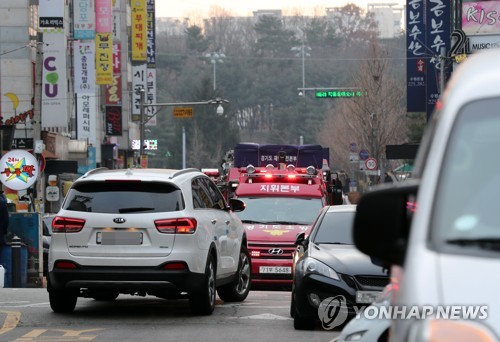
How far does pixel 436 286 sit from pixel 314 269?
9.04 metres

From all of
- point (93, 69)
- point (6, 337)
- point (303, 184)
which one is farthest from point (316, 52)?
point (6, 337)

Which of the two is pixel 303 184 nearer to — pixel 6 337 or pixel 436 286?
pixel 6 337

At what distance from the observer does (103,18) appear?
61812 millimetres

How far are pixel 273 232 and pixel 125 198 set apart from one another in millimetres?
8123

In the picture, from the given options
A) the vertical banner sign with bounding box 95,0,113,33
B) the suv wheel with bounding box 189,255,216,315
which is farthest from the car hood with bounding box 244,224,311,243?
the vertical banner sign with bounding box 95,0,113,33

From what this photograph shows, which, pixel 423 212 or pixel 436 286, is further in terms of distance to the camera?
pixel 423 212

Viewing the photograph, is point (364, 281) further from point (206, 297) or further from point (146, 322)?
point (146, 322)

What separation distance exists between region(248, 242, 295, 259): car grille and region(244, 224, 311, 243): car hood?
0.28 feet

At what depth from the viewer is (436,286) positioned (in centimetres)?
403

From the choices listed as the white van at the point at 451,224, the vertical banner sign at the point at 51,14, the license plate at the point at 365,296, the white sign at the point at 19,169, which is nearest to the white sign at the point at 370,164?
the vertical banner sign at the point at 51,14

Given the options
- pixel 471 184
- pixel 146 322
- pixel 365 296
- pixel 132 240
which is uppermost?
pixel 471 184

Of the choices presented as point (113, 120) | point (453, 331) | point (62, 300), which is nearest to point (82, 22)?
point (113, 120)

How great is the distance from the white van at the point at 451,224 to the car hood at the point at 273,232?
16756mm

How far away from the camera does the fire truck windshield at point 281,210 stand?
74.4 feet
